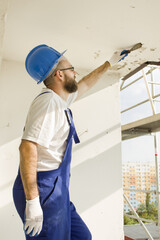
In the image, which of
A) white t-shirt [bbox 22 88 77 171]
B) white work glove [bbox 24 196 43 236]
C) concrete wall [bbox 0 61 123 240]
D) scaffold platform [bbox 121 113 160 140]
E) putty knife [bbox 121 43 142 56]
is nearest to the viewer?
white work glove [bbox 24 196 43 236]

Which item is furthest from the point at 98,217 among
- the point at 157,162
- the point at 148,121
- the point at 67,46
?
the point at 157,162

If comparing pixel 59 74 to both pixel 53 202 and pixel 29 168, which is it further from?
pixel 53 202

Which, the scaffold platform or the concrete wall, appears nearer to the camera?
the concrete wall

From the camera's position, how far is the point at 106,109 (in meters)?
2.73

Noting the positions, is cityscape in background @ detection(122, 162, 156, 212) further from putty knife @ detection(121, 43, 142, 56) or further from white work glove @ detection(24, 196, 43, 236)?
white work glove @ detection(24, 196, 43, 236)

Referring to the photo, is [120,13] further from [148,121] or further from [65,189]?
[148,121]

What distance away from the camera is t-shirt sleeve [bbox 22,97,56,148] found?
3.98ft

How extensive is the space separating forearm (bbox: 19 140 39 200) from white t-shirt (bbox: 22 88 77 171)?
0.04 metres

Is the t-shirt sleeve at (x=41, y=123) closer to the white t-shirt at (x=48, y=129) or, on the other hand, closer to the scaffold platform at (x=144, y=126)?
the white t-shirt at (x=48, y=129)

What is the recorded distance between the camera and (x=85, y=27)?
1.91m

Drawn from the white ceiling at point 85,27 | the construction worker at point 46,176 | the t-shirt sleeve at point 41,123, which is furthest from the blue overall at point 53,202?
the white ceiling at point 85,27

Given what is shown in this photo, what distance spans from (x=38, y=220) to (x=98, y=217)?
1531 mm

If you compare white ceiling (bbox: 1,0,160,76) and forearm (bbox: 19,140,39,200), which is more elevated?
white ceiling (bbox: 1,0,160,76)

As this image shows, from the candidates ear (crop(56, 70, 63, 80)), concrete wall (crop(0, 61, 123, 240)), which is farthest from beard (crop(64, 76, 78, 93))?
concrete wall (crop(0, 61, 123, 240))
